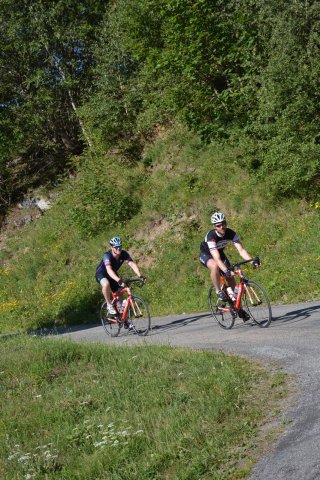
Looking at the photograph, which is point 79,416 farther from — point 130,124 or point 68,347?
point 130,124

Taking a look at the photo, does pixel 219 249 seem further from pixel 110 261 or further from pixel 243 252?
pixel 110 261

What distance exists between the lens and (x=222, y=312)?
11.5 m

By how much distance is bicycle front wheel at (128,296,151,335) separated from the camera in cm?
1327

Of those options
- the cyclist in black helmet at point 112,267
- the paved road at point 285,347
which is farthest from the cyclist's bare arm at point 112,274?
the paved road at point 285,347

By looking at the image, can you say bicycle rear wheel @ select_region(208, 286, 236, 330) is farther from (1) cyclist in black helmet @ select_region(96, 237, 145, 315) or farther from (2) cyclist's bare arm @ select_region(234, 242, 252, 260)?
(1) cyclist in black helmet @ select_region(96, 237, 145, 315)

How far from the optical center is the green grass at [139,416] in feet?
16.8

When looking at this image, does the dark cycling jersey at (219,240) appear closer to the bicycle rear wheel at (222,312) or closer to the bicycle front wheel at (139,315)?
the bicycle rear wheel at (222,312)

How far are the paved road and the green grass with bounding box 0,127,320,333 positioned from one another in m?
2.27

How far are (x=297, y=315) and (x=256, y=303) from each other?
0.89 meters

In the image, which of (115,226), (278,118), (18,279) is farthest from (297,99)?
(18,279)

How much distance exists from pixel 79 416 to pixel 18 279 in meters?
19.7

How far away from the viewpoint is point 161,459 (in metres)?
5.15

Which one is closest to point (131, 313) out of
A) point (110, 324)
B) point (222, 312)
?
point (110, 324)

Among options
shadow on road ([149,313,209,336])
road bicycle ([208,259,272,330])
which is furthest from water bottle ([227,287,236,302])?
shadow on road ([149,313,209,336])
